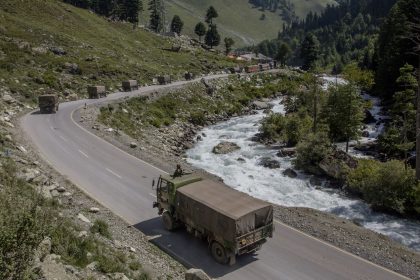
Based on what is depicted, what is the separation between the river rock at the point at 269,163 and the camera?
140ft

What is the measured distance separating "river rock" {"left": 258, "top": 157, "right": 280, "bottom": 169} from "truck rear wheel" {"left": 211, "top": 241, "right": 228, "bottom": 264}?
24.2m

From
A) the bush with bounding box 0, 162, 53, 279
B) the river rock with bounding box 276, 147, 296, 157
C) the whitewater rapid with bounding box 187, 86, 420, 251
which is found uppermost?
the bush with bounding box 0, 162, 53, 279

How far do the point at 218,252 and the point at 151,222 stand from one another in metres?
5.68

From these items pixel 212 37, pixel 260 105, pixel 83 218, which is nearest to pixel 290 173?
pixel 83 218

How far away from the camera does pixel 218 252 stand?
1912 centimetres

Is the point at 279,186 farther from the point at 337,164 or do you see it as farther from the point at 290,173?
the point at 337,164

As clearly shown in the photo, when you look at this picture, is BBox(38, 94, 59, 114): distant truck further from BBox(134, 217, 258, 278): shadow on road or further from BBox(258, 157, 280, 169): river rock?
BBox(134, 217, 258, 278): shadow on road

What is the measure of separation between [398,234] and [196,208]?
1624 cm

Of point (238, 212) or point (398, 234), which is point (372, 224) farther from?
point (238, 212)

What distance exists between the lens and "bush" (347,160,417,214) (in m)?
30.5

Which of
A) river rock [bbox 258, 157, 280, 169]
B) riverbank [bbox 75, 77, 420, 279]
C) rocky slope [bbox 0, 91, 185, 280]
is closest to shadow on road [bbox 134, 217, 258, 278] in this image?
rocky slope [bbox 0, 91, 185, 280]

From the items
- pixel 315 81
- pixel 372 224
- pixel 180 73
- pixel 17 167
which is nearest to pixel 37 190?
pixel 17 167

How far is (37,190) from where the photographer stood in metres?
21.3

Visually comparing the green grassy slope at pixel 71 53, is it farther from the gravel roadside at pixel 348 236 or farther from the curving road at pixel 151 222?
the gravel roadside at pixel 348 236
